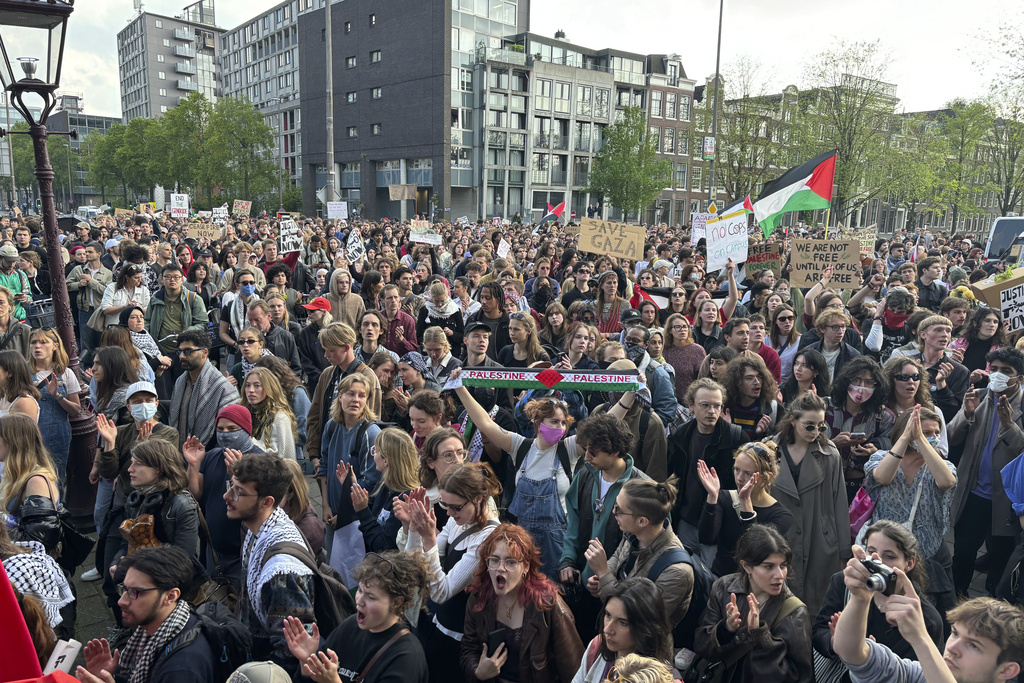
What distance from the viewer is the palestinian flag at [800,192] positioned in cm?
1023

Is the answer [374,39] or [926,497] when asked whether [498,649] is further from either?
[374,39]

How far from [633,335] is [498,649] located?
354 centimetres

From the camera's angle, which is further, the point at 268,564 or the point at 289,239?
the point at 289,239

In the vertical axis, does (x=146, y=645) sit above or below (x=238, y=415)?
below

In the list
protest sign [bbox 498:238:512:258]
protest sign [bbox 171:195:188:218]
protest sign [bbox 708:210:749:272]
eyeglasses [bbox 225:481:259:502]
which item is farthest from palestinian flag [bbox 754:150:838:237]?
protest sign [bbox 171:195:188:218]

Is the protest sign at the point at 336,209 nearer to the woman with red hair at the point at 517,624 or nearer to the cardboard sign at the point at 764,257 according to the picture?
the cardboard sign at the point at 764,257

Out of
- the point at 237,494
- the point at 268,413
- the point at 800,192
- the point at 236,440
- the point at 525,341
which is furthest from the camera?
the point at 800,192

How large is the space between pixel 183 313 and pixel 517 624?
19.8 feet

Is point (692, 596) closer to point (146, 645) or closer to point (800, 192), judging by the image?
point (146, 645)

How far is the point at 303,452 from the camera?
573 cm

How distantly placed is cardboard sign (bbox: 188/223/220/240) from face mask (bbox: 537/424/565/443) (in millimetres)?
13852

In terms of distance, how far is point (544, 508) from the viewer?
4.10 metres

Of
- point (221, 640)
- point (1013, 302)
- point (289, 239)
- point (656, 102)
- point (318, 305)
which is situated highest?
point (656, 102)

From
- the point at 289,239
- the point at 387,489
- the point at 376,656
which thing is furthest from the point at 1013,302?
the point at 289,239
